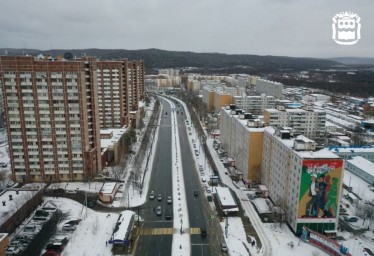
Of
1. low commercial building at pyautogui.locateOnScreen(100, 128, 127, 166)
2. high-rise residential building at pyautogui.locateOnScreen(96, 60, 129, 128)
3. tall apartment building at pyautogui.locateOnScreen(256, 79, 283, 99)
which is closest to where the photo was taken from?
low commercial building at pyautogui.locateOnScreen(100, 128, 127, 166)

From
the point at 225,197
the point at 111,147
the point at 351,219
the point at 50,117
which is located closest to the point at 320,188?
the point at 351,219

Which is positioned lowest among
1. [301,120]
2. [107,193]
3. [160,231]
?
[160,231]

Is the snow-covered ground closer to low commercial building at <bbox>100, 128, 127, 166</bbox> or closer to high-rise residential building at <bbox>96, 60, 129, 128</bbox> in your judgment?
low commercial building at <bbox>100, 128, 127, 166</bbox>

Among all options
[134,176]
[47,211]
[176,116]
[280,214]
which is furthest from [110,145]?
[176,116]

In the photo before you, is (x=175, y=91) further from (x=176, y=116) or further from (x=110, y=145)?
(x=110, y=145)

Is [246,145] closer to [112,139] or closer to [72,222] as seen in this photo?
[112,139]

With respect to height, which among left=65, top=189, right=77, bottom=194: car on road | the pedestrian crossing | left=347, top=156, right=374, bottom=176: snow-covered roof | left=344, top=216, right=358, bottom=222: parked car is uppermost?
left=347, top=156, right=374, bottom=176: snow-covered roof

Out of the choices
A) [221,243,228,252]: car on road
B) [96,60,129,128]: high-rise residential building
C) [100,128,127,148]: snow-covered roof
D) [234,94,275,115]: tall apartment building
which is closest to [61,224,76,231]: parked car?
[221,243,228,252]: car on road
